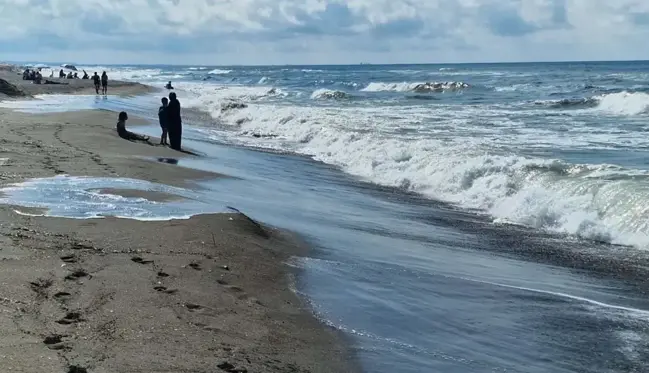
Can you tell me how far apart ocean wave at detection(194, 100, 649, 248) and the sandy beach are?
5.02m

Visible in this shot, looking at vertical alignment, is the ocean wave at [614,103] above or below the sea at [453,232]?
above

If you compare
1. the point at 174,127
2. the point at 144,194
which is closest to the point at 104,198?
the point at 144,194

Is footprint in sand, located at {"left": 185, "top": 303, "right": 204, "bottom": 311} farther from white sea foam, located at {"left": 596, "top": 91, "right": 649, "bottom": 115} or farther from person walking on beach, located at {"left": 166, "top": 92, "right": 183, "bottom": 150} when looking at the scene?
white sea foam, located at {"left": 596, "top": 91, "right": 649, "bottom": 115}

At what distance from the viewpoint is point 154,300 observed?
5.73 metres

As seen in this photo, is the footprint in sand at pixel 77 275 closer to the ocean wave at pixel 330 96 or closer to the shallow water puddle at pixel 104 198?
the shallow water puddle at pixel 104 198

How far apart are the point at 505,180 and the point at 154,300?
32.5ft

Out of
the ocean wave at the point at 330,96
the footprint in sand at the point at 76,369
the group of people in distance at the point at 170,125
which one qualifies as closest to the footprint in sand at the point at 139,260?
the footprint in sand at the point at 76,369

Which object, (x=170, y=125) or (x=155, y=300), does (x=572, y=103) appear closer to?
(x=170, y=125)

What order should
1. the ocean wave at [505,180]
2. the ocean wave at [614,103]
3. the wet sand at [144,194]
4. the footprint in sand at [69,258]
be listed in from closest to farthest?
the footprint in sand at [69,258], the wet sand at [144,194], the ocean wave at [505,180], the ocean wave at [614,103]

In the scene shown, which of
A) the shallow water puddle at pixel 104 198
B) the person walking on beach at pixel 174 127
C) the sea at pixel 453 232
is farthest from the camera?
the person walking on beach at pixel 174 127

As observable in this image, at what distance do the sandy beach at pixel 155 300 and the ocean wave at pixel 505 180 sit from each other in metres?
5.02

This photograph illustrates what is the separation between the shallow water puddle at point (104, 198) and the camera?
29.4ft

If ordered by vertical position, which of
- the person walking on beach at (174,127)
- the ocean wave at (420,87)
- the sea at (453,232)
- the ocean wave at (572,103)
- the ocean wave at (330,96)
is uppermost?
the ocean wave at (420,87)

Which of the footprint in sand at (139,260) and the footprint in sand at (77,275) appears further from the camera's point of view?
the footprint in sand at (139,260)
